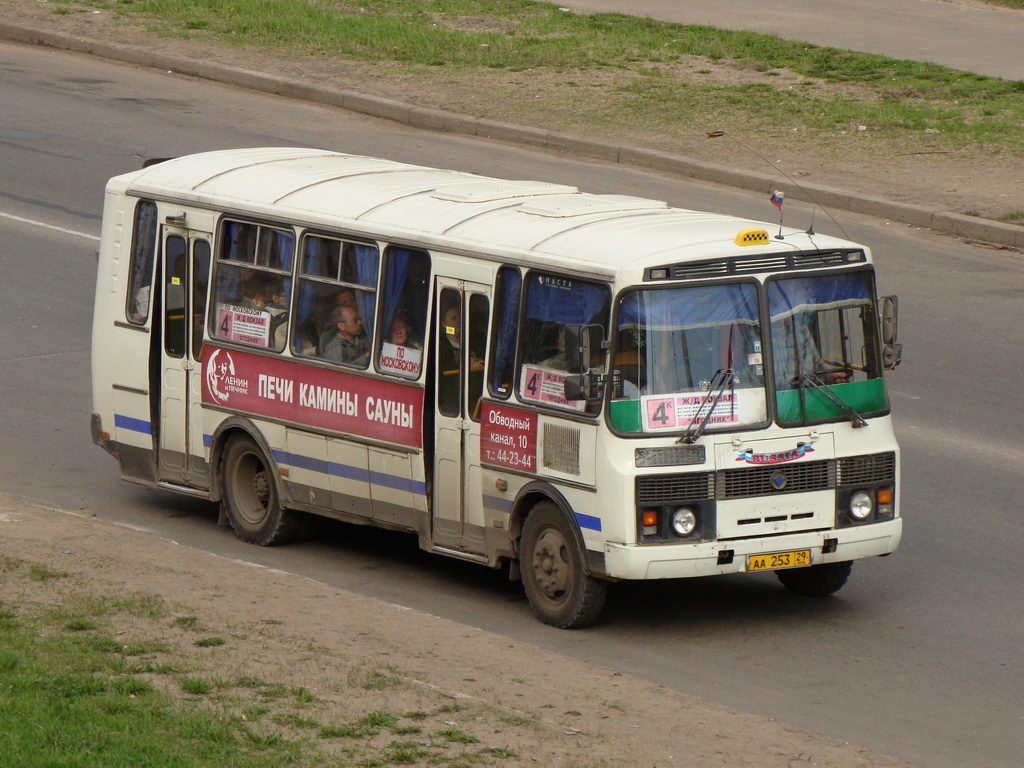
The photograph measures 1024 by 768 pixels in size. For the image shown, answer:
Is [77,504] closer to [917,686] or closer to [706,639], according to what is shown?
[706,639]

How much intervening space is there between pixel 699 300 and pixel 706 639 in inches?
75.9

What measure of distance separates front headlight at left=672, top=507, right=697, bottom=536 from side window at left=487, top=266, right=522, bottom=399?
131cm

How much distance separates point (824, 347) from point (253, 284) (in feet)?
13.1

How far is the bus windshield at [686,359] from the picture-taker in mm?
10336

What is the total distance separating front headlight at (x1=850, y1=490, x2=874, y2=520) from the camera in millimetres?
10789

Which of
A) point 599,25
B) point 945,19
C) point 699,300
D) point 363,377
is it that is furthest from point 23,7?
point 699,300

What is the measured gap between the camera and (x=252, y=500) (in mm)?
12977

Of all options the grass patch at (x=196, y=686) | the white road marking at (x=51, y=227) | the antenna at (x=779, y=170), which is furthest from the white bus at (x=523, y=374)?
the antenna at (x=779, y=170)

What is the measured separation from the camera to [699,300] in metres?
10.4

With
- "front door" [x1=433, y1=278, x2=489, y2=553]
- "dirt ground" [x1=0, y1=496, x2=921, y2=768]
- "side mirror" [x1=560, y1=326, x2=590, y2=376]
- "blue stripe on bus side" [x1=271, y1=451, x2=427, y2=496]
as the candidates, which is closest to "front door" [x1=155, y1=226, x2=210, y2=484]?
"blue stripe on bus side" [x1=271, y1=451, x2=427, y2=496]

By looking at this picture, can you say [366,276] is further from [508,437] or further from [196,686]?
[196,686]

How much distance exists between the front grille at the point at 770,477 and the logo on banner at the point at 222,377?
151 inches

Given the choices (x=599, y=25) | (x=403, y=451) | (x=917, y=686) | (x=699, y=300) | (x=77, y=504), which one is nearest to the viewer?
(x=917, y=686)

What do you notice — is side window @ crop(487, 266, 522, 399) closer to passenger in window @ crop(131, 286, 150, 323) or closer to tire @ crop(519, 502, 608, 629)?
tire @ crop(519, 502, 608, 629)
